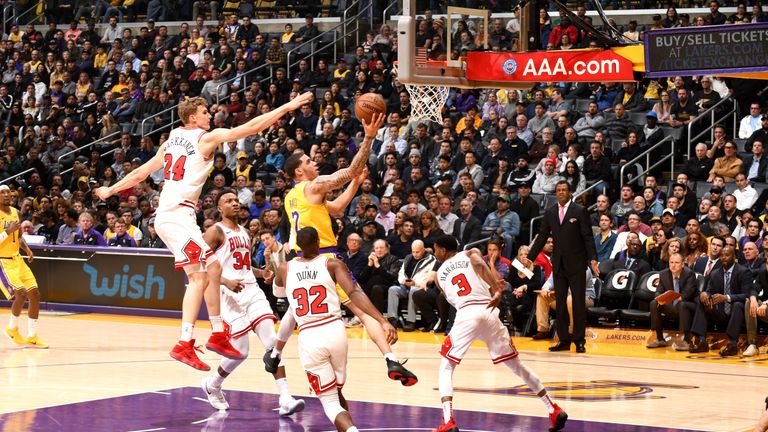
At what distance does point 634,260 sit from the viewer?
15469 millimetres

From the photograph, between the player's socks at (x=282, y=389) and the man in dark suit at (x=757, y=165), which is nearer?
the player's socks at (x=282, y=389)

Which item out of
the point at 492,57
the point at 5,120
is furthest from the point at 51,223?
the point at 492,57

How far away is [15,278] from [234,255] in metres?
5.45

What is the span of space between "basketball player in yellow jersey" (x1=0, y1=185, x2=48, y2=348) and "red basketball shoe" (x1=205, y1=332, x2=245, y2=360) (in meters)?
5.53

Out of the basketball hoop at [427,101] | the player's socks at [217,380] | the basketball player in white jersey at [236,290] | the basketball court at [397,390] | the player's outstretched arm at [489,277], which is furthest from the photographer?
the basketball hoop at [427,101]

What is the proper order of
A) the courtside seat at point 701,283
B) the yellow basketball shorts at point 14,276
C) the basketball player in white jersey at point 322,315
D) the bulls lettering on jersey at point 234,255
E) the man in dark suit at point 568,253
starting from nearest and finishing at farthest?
the basketball player in white jersey at point 322,315 → the bulls lettering on jersey at point 234,255 → the man in dark suit at point 568,253 → the courtside seat at point 701,283 → the yellow basketball shorts at point 14,276

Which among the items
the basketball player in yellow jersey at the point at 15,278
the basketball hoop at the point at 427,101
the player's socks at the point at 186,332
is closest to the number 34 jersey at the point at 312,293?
the player's socks at the point at 186,332

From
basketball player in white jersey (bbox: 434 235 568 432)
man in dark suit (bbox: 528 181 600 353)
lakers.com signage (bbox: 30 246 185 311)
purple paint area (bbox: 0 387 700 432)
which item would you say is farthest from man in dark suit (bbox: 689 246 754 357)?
lakers.com signage (bbox: 30 246 185 311)

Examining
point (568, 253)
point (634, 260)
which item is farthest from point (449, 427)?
point (634, 260)

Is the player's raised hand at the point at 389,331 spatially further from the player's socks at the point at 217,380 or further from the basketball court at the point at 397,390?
the player's socks at the point at 217,380

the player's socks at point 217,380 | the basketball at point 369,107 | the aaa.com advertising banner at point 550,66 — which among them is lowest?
the player's socks at point 217,380

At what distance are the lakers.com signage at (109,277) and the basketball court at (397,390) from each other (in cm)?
239

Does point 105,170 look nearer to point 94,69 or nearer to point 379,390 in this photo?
point 94,69

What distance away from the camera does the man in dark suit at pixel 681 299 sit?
47.2 ft
